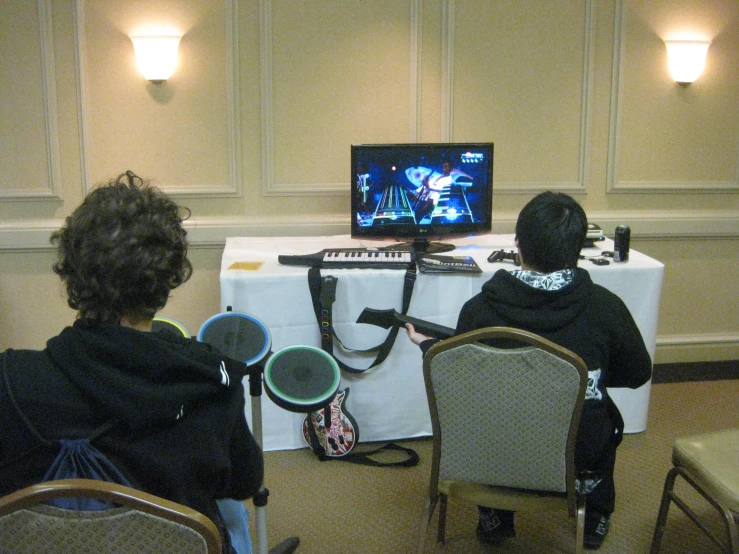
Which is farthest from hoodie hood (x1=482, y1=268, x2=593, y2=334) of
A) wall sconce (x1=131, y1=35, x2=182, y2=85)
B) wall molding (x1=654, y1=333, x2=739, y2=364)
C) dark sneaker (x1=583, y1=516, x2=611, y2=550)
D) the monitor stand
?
wall molding (x1=654, y1=333, x2=739, y2=364)

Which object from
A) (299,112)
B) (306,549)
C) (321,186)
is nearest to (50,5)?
(299,112)

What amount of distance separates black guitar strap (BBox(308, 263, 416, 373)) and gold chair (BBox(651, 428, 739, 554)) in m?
1.04

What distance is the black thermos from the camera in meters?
2.97

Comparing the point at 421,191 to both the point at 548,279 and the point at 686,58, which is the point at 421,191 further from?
the point at 686,58

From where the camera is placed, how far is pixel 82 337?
4.00ft

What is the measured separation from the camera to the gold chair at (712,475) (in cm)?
193

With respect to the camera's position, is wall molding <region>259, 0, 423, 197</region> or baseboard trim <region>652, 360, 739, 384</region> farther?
baseboard trim <region>652, 360, 739, 384</region>

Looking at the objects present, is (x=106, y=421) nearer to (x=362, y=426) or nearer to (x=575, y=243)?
(x=575, y=243)

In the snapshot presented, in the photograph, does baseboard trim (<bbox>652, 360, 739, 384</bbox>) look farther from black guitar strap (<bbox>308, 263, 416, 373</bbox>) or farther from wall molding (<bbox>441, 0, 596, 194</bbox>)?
black guitar strap (<bbox>308, 263, 416, 373</bbox>)

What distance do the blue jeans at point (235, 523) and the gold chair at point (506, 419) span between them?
1.79ft

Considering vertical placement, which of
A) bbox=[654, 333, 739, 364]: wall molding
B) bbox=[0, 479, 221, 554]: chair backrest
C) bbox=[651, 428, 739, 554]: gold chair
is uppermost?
bbox=[0, 479, 221, 554]: chair backrest

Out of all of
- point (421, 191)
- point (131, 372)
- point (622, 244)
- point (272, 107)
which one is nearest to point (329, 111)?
point (272, 107)

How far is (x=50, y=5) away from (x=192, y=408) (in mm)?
2590

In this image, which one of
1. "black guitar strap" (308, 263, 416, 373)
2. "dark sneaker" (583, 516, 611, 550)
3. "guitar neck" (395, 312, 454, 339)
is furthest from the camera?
"black guitar strap" (308, 263, 416, 373)
